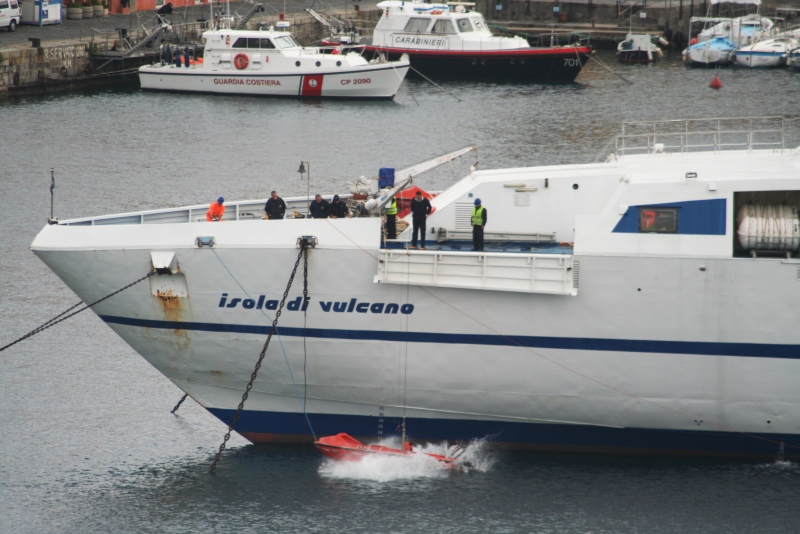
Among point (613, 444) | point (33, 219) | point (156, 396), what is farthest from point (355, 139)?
point (613, 444)

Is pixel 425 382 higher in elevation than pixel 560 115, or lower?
lower

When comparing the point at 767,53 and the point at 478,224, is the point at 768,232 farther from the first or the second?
the point at 767,53

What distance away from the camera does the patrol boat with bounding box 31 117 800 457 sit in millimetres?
16984

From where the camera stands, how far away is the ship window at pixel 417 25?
62.5 m

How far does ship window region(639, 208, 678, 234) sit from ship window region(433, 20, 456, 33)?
4670 cm

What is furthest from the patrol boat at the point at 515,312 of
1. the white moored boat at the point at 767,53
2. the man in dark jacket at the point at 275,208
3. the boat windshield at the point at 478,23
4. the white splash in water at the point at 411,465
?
the white moored boat at the point at 767,53

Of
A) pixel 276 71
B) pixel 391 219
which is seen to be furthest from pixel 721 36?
pixel 391 219

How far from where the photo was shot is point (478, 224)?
1800cm

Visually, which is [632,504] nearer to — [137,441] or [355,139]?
[137,441]

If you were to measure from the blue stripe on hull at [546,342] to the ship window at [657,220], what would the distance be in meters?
1.93

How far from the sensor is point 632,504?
17.1 m

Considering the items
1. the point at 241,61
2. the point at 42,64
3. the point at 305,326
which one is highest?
the point at 241,61

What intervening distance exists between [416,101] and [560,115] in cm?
900

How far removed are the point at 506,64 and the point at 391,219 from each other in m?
43.4
